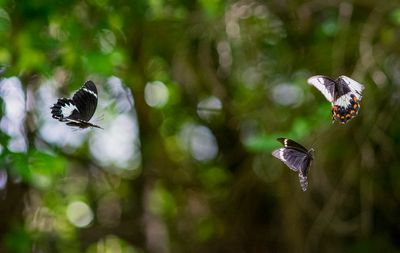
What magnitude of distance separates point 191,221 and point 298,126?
178cm

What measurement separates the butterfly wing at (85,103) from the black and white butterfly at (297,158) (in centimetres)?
37

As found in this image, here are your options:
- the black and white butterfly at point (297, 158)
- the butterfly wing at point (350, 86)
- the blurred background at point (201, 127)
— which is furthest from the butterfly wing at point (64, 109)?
the blurred background at point (201, 127)

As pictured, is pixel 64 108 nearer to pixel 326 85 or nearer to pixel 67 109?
pixel 67 109

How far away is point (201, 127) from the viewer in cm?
383

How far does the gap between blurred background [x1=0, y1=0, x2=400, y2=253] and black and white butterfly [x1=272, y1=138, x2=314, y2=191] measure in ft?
3.28

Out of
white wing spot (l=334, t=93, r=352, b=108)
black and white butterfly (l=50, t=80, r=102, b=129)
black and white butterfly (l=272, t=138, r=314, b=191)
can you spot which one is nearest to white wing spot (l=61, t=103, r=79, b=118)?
black and white butterfly (l=50, t=80, r=102, b=129)

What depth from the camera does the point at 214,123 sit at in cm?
371

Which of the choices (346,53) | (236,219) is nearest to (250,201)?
(236,219)

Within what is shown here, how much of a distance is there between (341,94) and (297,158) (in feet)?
0.49

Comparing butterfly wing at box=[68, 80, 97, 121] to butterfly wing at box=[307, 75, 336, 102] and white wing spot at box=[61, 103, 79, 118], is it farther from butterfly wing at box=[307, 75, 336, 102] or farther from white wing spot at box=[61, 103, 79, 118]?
butterfly wing at box=[307, 75, 336, 102]

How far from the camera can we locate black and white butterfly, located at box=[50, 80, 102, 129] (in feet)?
3.88

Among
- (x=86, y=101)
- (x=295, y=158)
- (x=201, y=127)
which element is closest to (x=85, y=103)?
(x=86, y=101)

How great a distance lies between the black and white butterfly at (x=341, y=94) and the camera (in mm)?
1153

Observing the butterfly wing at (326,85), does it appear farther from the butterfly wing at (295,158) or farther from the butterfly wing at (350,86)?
the butterfly wing at (295,158)
